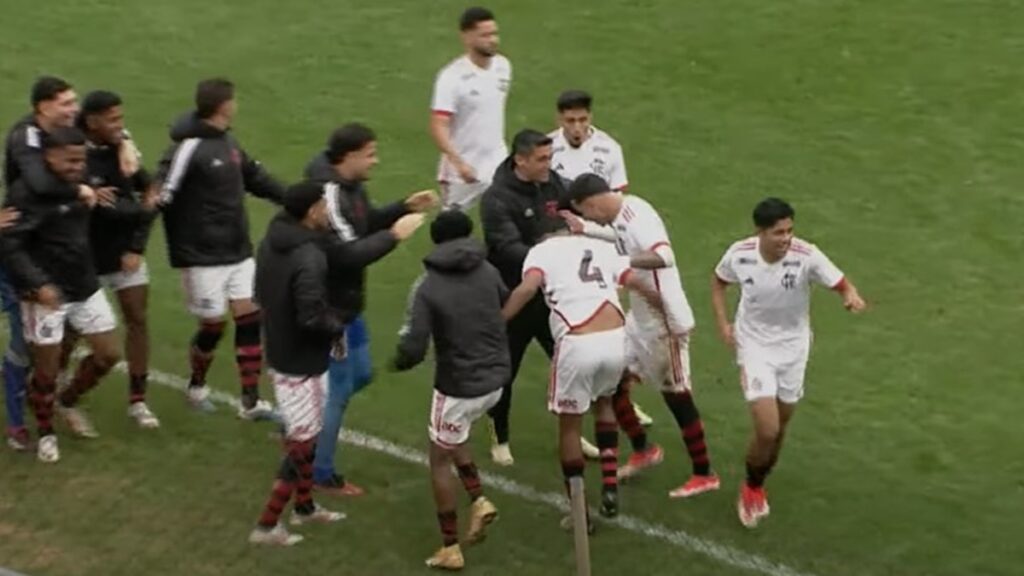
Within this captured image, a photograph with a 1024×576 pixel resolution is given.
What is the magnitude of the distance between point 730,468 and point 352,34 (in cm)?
871

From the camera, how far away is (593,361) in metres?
9.90

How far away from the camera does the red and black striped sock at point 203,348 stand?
11438 millimetres

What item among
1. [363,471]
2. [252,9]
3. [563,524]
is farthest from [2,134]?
[563,524]

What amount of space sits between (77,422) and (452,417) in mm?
2857

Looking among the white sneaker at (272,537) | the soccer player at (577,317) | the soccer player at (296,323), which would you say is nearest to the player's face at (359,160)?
the soccer player at (296,323)

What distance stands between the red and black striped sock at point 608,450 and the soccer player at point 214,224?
2.34m

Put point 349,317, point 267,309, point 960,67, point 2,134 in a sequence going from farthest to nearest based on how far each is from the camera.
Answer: point 960,67 → point 2,134 → point 349,317 → point 267,309

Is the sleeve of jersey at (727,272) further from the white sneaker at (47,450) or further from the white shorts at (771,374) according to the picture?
the white sneaker at (47,450)

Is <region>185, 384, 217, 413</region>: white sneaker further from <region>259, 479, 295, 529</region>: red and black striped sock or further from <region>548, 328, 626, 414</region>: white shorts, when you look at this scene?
<region>548, 328, 626, 414</region>: white shorts

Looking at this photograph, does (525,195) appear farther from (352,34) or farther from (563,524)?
(352,34)

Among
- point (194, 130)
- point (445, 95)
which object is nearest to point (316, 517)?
point (194, 130)

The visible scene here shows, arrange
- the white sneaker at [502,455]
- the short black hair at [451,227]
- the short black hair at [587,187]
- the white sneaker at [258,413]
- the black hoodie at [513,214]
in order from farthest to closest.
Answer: the white sneaker at [258,413], the white sneaker at [502,455], the black hoodie at [513,214], the short black hair at [587,187], the short black hair at [451,227]

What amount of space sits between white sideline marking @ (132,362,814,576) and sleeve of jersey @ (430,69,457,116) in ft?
7.96

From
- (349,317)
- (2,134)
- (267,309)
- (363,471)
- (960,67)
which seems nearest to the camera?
(267,309)
